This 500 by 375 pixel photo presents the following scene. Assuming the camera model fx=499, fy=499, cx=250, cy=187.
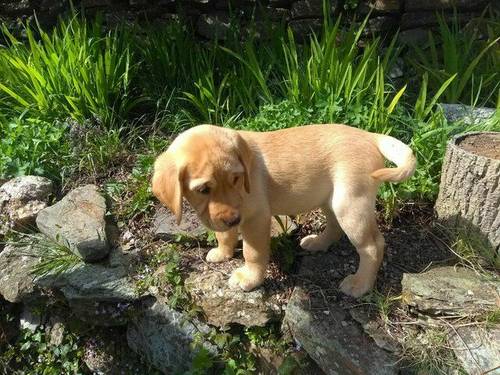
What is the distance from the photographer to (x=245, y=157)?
2359 millimetres

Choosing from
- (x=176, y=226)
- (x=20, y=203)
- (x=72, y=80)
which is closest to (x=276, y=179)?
(x=176, y=226)

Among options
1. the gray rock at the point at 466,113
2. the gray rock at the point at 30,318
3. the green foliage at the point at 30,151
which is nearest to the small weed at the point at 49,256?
the gray rock at the point at 30,318

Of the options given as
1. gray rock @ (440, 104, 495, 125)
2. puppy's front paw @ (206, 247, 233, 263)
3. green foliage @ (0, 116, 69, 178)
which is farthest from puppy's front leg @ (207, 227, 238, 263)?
gray rock @ (440, 104, 495, 125)

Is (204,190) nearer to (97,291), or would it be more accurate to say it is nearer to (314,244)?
(314,244)

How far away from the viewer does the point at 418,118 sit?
11.7 ft

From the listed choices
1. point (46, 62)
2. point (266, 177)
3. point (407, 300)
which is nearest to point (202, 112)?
point (46, 62)

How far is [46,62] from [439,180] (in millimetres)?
3180

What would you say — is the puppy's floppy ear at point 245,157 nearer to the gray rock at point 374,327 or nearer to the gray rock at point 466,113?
the gray rock at point 374,327

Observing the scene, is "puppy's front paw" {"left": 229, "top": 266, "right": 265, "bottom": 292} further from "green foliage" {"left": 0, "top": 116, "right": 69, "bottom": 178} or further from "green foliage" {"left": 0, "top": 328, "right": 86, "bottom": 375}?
"green foliage" {"left": 0, "top": 116, "right": 69, "bottom": 178}

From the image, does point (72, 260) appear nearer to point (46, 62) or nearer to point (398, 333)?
point (46, 62)

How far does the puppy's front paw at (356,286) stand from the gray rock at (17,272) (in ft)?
6.66

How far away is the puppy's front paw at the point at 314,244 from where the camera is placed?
3.05 meters

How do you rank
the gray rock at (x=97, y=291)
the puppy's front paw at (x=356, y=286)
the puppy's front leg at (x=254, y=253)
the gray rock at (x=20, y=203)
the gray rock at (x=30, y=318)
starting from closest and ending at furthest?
the puppy's front leg at (x=254, y=253)
the puppy's front paw at (x=356, y=286)
the gray rock at (x=97, y=291)
the gray rock at (x=30, y=318)
the gray rock at (x=20, y=203)

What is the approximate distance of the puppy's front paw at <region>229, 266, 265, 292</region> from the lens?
2756 mm
